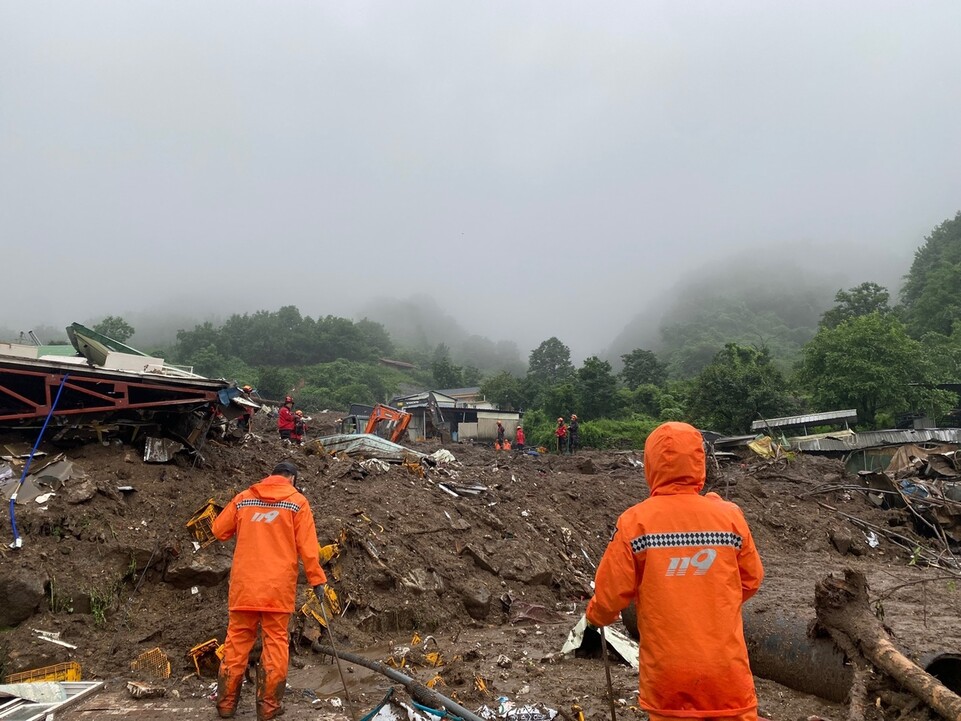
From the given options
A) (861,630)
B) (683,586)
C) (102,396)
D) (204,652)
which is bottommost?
(204,652)

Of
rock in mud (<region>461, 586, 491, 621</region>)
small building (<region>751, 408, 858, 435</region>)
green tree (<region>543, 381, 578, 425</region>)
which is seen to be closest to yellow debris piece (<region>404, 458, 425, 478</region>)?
rock in mud (<region>461, 586, 491, 621</region>)

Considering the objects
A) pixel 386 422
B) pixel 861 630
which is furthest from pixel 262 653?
pixel 386 422

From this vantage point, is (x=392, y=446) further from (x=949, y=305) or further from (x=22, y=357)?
(x=949, y=305)

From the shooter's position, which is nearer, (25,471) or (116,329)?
(25,471)

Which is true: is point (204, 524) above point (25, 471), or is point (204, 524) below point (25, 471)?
below

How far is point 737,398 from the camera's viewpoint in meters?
31.0

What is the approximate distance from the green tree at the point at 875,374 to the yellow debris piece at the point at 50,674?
32503 millimetres

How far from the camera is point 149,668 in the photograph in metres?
5.07

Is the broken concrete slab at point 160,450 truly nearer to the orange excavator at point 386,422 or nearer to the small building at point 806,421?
the orange excavator at point 386,422

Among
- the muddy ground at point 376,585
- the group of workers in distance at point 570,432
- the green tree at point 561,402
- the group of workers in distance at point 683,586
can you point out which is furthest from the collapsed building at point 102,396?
the green tree at point 561,402

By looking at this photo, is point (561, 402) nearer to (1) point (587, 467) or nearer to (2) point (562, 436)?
(2) point (562, 436)

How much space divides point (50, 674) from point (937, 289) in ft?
189

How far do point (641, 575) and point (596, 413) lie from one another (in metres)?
36.9

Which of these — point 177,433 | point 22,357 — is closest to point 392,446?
point 177,433
